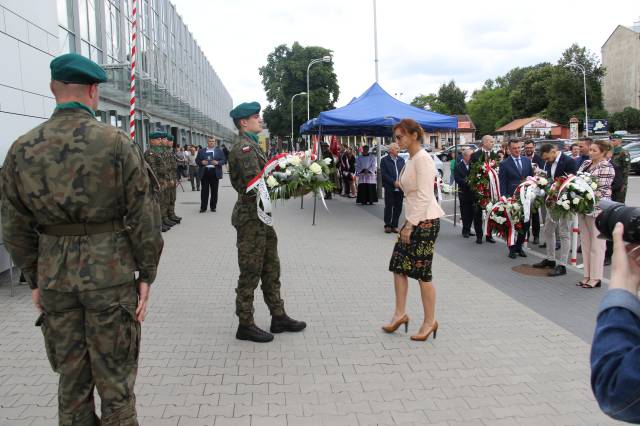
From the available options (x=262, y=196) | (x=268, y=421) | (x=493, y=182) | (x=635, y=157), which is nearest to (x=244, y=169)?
(x=262, y=196)

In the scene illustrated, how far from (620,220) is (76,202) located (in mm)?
2165

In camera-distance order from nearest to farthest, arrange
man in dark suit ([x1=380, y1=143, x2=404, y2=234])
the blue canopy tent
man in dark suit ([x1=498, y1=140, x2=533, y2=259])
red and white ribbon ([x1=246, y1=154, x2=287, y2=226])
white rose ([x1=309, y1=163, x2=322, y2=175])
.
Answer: red and white ribbon ([x1=246, y1=154, x2=287, y2=226])
white rose ([x1=309, y1=163, x2=322, y2=175])
man in dark suit ([x1=498, y1=140, x2=533, y2=259])
man in dark suit ([x1=380, y1=143, x2=404, y2=234])
the blue canopy tent

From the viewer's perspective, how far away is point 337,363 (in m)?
4.40

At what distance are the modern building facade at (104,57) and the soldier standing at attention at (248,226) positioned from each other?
381 cm

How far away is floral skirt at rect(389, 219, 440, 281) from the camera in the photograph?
15.5 feet

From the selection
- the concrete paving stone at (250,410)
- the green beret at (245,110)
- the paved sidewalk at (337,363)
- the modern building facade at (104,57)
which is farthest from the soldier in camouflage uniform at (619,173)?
the modern building facade at (104,57)

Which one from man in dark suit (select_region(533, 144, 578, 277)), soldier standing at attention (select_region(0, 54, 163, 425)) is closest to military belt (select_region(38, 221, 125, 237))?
soldier standing at attention (select_region(0, 54, 163, 425))

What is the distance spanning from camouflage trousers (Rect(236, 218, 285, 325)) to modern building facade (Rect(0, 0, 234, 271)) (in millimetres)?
3791

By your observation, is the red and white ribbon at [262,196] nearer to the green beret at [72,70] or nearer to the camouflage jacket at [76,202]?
the camouflage jacket at [76,202]

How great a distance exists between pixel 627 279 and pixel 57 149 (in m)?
2.29

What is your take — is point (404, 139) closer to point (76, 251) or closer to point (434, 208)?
point (434, 208)

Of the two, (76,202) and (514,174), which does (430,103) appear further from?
(76,202)

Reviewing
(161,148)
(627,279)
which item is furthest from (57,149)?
(161,148)

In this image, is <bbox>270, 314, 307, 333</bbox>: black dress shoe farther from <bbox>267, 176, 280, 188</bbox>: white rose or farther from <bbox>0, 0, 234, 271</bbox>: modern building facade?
<bbox>0, 0, 234, 271</bbox>: modern building facade
